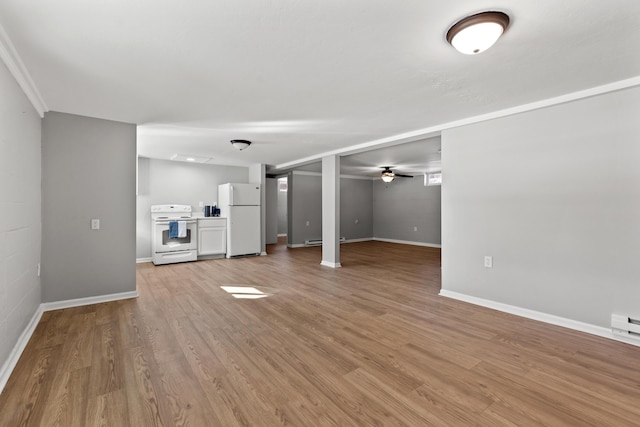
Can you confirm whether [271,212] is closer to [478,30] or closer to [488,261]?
[488,261]

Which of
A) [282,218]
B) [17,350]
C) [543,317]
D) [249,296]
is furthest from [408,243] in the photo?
[17,350]

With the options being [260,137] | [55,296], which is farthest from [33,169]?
[260,137]

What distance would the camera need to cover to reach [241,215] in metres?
6.78

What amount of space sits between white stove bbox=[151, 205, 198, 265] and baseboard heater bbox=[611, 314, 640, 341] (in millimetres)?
6404

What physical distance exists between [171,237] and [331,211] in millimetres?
3267

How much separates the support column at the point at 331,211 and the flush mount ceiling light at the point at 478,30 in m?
3.94

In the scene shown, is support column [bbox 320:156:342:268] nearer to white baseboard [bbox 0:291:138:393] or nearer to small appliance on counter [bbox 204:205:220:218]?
small appliance on counter [bbox 204:205:220:218]

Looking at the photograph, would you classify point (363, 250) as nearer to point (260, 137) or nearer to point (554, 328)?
point (260, 137)

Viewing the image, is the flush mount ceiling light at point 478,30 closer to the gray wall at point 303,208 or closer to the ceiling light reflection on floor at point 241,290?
the ceiling light reflection on floor at point 241,290

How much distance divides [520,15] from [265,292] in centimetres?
376

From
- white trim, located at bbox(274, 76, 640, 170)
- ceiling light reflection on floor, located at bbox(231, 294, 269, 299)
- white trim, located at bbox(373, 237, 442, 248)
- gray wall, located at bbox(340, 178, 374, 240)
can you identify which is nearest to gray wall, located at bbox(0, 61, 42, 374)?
ceiling light reflection on floor, located at bbox(231, 294, 269, 299)

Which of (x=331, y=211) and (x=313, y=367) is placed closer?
(x=313, y=367)

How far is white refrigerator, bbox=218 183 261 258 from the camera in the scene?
21.8 ft

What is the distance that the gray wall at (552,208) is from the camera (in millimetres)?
2576
